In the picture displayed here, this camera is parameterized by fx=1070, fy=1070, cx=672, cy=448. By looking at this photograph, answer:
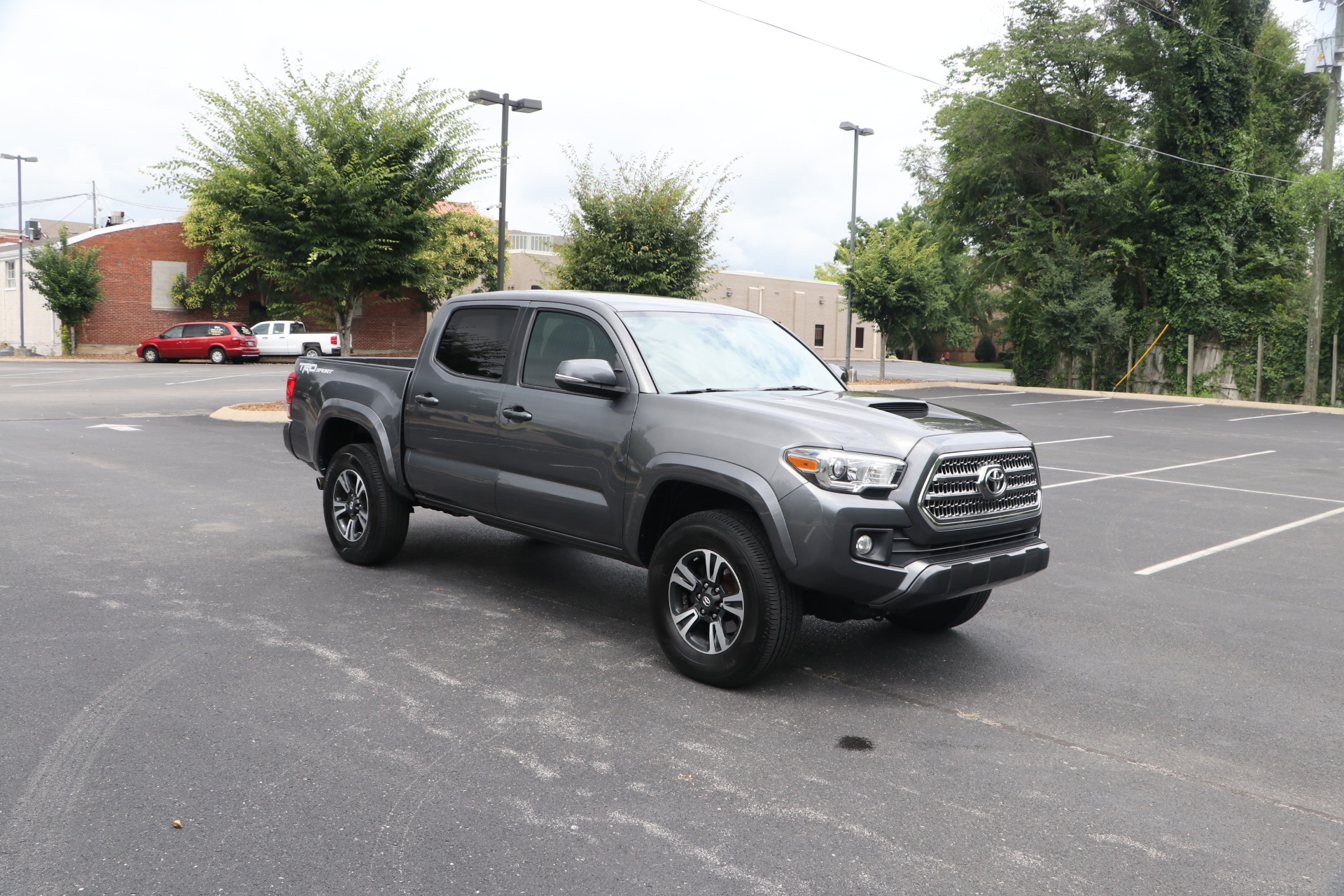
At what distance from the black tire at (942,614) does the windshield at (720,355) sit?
1.36 meters

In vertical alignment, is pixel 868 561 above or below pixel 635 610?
above

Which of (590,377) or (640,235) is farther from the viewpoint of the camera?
(640,235)

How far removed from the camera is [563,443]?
5828mm

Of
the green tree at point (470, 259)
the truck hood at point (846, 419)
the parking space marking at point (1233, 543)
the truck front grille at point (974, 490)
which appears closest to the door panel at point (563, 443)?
the truck hood at point (846, 419)

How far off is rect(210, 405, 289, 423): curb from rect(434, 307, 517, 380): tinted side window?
12102 millimetres

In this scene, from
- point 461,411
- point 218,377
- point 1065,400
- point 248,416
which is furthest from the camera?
point 218,377

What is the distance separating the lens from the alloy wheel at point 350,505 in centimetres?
739

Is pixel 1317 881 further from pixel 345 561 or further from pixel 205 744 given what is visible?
pixel 345 561

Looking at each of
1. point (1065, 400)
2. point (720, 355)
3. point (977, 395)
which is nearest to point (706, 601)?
point (720, 355)

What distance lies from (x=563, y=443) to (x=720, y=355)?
1045mm

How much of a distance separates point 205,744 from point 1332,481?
1350 centimetres

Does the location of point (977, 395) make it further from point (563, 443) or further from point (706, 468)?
point (706, 468)

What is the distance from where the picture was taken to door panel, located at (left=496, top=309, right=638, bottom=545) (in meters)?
5.58

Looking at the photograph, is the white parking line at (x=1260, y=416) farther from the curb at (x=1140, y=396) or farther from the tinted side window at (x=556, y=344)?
the tinted side window at (x=556, y=344)
